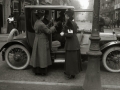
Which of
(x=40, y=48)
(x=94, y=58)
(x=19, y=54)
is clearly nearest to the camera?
(x=94, y=58)

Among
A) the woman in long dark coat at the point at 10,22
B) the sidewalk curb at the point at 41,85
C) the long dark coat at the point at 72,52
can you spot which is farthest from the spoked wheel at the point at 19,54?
the woman in long dark coat at the point at 10,22

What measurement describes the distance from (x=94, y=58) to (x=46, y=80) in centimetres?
168

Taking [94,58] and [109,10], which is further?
[109,10]

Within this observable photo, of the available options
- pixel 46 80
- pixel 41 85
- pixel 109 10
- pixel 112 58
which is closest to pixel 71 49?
pixel 46 80

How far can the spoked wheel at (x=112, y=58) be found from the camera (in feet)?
19.8

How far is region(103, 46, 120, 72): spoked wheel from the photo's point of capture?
19.8 feet

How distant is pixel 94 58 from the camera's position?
431 centimetres

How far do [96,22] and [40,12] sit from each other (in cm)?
187

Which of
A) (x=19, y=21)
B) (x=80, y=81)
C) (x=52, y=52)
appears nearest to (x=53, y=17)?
(x=52, y=52)

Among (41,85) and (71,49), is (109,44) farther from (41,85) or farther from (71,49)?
(41,85)

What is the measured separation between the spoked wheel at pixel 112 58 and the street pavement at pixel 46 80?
190 millimetres

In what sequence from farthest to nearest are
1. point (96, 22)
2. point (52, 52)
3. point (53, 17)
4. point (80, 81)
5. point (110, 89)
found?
1. point (53, 17)
2. point (52, 52)
3. point (80, 81)
4. point (110, 89)
5. point (96, 22)

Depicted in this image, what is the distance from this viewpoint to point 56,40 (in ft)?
21.4

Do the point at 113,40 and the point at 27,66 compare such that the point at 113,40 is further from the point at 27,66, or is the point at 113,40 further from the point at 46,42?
the point at 27,66
